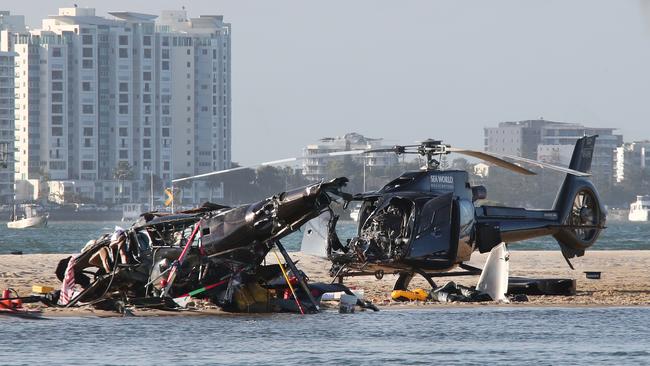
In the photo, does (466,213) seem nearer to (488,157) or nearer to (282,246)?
(488,157)

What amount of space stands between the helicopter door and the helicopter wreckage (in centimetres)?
2

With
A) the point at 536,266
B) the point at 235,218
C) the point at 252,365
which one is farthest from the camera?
the point at 536,266

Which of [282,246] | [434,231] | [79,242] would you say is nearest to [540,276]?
[434,231]

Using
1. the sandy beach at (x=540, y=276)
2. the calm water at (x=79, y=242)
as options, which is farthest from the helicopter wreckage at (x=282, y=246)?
the calm water at (x=79, y=242)

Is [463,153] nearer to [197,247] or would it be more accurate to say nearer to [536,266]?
[197,247]

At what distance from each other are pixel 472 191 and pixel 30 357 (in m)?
11.4

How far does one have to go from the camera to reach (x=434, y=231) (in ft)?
97.7

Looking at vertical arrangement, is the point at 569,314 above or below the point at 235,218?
below

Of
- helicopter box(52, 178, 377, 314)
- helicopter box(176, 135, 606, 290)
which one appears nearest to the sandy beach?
helicopter box(52, 178, 377, 314)

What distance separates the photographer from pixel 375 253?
29.5m

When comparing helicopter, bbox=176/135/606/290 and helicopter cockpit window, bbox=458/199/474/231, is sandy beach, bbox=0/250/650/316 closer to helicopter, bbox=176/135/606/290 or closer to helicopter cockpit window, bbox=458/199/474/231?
helicopter, bbox=176/135/606/290

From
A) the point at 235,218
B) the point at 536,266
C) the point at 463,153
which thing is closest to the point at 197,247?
the point at 235,218

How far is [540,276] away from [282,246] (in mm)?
16463

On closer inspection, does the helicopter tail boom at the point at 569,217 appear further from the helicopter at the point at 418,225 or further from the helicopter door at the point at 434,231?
the helicopter door at the point at 434,231
